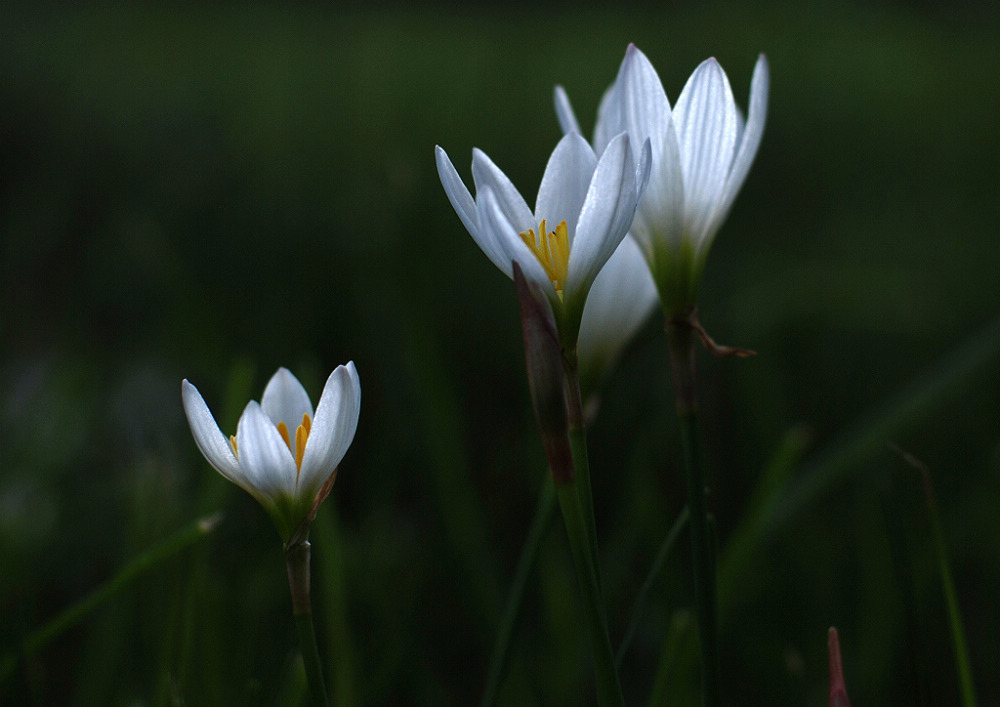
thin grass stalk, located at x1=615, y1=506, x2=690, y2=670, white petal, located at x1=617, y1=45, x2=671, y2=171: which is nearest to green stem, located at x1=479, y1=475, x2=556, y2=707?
thin grass stalk, located at x1=615, y1=506, x2=690, y2=670

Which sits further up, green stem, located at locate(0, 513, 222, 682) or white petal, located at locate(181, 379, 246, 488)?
white petal, located at locate(181, 379, 246, 488)

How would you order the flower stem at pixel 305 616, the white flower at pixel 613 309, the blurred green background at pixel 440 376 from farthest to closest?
the blurred green background at pixel 440 376
the white flower at pixel 613 309
the flower stem at pixel 305 616

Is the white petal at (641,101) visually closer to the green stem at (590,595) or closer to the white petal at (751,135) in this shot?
the white petal at (751,135)

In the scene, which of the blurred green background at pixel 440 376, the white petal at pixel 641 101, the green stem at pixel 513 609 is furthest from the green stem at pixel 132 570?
the white petal at pixel 641 101

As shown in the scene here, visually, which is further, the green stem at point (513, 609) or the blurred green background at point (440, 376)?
the blurred green background at point (440, 376)

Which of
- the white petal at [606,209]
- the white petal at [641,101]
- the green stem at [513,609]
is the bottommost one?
the green stem at [513,609]

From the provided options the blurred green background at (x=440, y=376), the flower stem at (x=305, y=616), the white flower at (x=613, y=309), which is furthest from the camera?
the blurred green background at (x=440, y=376)

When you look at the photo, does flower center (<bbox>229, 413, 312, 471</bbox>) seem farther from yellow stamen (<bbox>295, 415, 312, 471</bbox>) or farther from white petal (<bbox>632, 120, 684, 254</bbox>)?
white petal (<bbox>632, 120, 684, 254</bbox>)

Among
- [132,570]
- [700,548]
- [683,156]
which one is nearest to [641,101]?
[683,156]

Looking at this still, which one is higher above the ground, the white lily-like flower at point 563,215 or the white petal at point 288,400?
the white lily-like flower at point 563,215
